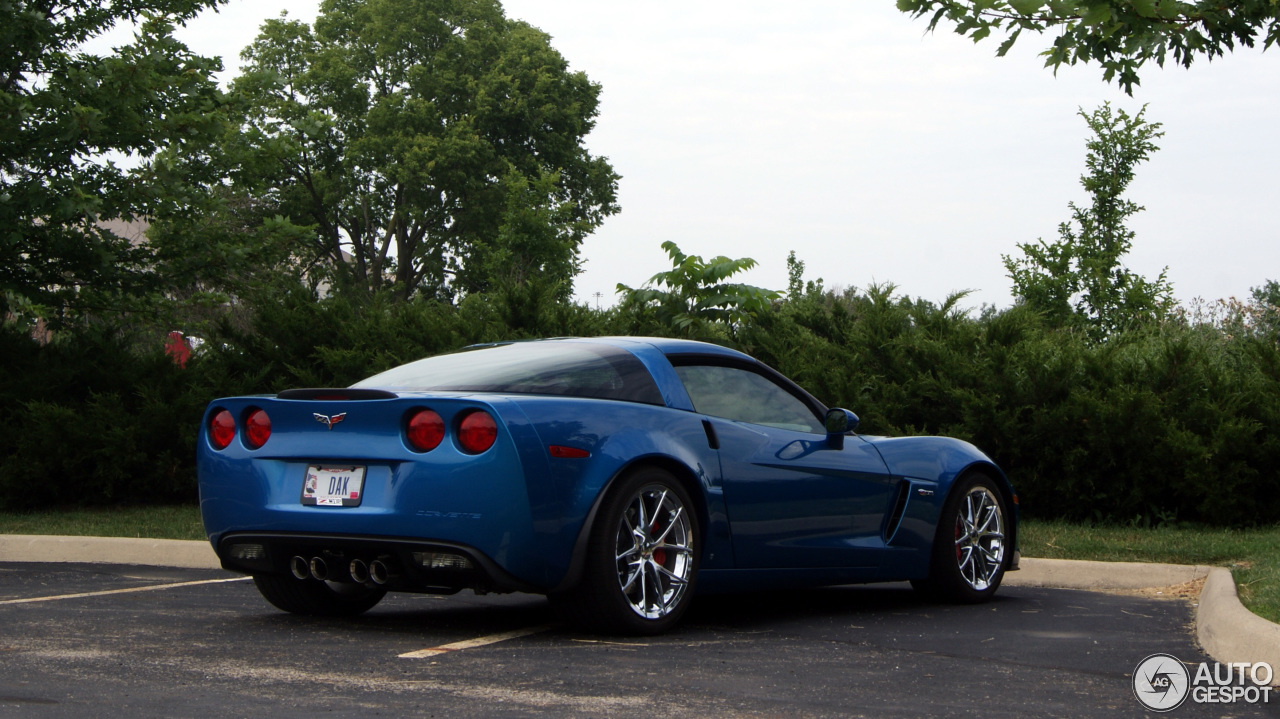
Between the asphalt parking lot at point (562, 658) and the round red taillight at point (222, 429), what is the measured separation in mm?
799

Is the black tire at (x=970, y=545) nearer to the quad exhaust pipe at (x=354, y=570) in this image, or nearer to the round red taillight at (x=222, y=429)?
the quad exhaust pipe at (x=354, y=570)

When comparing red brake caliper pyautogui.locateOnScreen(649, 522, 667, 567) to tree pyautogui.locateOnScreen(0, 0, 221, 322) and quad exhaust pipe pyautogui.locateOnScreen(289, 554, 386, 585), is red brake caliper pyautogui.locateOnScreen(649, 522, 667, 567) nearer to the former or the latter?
quad exhaust pipe pyautogui.locateOnScreen(289, 554, 386, 585)

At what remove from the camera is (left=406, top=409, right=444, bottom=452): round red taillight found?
521 centimetres

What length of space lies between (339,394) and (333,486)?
38 cm

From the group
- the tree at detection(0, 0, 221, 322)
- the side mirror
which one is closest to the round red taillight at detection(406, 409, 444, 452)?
the side mirror

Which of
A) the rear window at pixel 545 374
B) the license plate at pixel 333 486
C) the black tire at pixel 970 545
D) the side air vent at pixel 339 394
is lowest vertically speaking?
the black tire at pixel 970 545

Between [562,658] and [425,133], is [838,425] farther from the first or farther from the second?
[425,133]

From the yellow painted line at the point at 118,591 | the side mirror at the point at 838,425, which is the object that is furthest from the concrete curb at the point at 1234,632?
the yellow painted line at the point at 118,591

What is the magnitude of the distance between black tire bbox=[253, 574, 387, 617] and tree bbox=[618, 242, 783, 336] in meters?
7.57

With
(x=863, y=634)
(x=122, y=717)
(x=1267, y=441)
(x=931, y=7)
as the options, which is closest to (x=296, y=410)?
(x=122, y=717)

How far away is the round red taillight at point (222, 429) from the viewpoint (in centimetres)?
575

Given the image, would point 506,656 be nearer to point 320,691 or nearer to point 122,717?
point 320,691

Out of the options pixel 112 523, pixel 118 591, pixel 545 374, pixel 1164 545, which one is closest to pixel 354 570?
pixel 545 374

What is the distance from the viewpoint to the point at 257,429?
567 centimetres
